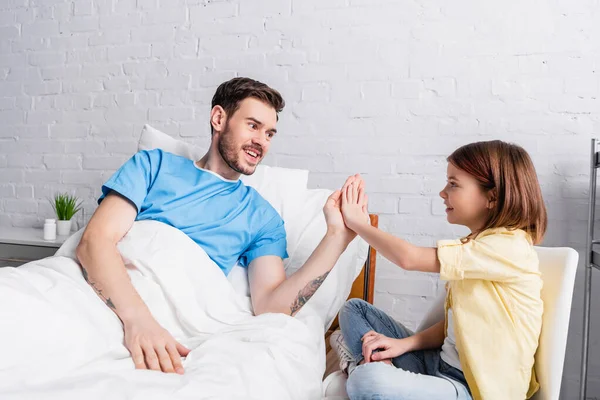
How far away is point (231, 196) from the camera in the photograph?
165 cm

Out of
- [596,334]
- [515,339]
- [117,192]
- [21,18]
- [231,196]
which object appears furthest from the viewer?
[21,18]

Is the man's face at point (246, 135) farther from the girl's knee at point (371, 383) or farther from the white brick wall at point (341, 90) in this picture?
the girl's knee at point (371, 383)

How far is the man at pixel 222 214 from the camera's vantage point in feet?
4.38

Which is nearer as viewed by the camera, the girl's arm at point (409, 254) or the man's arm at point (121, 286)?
the man's arm at point (121, 286)

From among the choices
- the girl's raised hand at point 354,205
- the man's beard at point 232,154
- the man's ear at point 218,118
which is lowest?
the girl's raised hand at point 354,205

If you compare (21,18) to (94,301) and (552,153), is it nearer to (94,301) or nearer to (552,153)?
(94,301)

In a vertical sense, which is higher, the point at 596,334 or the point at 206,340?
the point at 206,340

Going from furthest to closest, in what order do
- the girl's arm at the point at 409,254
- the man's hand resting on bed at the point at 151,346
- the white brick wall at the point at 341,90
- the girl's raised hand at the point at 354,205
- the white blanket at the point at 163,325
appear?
the white brick wall at the point at 341,90 < the girl's raised hand at the point at 354,205 < the girl's arm at the point at 409,254 < the man's hand resting on bed at the point at 151,346 < the white blanket at the point at 163,325

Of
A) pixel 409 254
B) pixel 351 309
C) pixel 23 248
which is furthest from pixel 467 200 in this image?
pixel 23 248

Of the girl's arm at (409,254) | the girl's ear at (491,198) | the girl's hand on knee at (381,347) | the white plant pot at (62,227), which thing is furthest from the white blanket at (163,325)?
the white plant pot at (62,227)

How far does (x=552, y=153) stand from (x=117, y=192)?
4.85 feet

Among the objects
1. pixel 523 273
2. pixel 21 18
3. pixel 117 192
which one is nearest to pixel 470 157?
pixel 523 273

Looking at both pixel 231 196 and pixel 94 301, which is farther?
pixel 231 196

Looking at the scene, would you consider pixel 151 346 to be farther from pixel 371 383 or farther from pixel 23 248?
pixel 23 248
